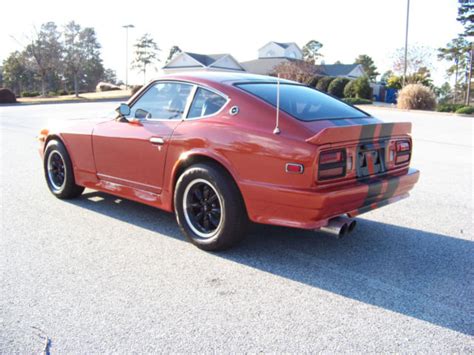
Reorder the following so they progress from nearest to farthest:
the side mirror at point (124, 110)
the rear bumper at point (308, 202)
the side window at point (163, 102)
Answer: the rear bumper at point (308, 202) → the side window at point (163, 102) → the side mirror at point (124, 110)

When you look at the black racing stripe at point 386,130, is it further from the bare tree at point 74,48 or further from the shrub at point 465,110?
the bare tree at point 74,48

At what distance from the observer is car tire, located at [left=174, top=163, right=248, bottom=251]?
3961 mm

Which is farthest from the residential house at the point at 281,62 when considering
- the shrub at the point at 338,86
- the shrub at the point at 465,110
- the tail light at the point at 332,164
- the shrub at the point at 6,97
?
the tail light at the point at 332,164

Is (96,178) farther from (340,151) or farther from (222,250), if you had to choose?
(340,151)

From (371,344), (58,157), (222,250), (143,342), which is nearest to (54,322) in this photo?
(143,342)

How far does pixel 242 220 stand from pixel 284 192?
1.79ft

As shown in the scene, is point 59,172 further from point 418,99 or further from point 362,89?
point 362,89

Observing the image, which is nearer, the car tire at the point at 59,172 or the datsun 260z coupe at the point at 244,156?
the datsun 260z coupe at the point at 244,156

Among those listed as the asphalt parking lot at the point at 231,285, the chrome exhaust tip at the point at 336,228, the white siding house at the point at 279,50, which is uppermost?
the white siding house at the point at 279,50

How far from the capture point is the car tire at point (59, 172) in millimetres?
5668

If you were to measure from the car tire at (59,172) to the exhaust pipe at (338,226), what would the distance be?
11.0ft

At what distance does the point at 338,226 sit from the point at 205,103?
5.46 ft

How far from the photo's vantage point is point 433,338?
2812mm

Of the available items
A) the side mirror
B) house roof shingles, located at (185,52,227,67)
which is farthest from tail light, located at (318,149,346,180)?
house roof shingles, located at (185,52,227,67)
